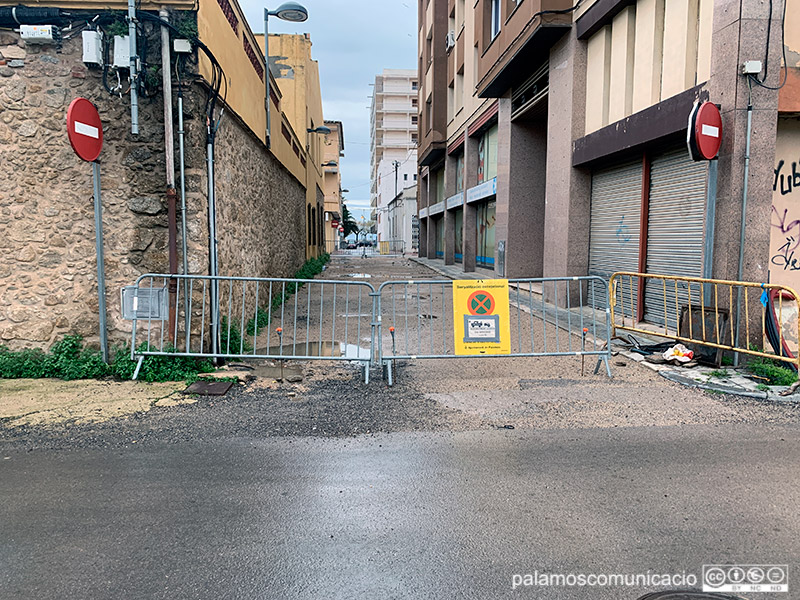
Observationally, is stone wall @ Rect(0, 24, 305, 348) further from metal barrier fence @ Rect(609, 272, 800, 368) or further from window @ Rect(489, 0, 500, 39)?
window @ Rect(489, 0, 500, 39)

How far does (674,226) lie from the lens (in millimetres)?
9062

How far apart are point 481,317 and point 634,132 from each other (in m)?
4.99

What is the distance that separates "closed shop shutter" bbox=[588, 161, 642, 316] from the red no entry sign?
9.67 ft

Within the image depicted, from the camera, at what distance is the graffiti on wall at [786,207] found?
7770mm

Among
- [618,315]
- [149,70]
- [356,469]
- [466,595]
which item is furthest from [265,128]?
[466,595]

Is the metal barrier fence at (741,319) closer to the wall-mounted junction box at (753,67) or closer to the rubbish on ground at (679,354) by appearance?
the rubbish on ground at (679,354)

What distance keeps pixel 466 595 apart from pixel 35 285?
21.7ft

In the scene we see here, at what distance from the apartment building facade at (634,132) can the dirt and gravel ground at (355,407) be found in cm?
244

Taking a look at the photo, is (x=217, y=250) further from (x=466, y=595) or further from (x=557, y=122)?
(x=557, y=122)

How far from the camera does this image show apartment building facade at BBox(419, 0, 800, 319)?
7062 millimetres

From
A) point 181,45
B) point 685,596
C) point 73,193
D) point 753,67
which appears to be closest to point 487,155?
point 753,67

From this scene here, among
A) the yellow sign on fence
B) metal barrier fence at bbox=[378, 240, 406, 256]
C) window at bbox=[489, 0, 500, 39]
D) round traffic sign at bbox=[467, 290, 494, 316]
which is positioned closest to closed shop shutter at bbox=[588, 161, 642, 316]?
the yellow sign on fence

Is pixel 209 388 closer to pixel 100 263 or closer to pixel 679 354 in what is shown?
pixel 100 263

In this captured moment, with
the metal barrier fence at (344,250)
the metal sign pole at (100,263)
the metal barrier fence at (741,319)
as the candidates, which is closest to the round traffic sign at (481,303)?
the metal barrier fence at (741,319)
